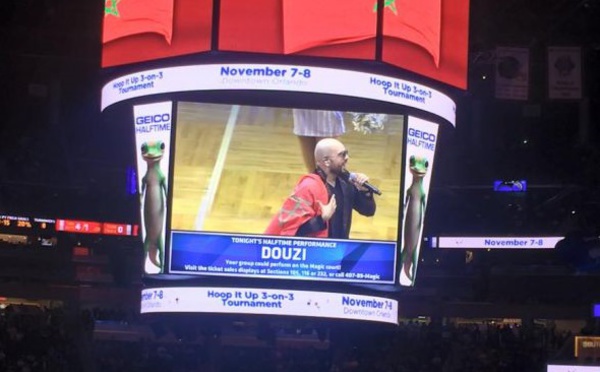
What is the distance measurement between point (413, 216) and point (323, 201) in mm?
1250

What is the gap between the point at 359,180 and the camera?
12.8m

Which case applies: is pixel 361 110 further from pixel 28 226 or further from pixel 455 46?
pixel 28 226

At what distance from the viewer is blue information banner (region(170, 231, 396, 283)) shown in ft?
41.1

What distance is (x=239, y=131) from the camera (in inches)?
498

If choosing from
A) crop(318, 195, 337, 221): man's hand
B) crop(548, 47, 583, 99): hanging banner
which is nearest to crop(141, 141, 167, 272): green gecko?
crop(318, 195, 337, 221): man's hand

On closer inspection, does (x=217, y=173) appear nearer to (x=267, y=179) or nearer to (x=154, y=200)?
(x=267, y=179)

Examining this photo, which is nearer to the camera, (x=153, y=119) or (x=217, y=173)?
Result: (x=217, y=173)

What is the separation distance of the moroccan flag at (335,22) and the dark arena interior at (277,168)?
1.4 inches

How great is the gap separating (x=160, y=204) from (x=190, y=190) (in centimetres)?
42

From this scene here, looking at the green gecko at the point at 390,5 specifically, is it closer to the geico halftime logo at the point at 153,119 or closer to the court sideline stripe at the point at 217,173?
the court sideline stripe at the point at 217,173

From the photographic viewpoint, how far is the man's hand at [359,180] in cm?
1275

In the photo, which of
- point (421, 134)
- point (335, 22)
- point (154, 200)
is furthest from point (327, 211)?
point (335, 22)

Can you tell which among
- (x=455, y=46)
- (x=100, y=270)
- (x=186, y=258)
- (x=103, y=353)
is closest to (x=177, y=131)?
(x=186, y=258)

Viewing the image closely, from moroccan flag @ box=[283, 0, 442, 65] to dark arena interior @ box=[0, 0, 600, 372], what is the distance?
0.04 m
